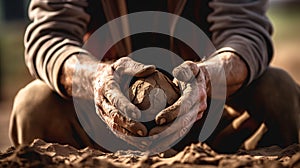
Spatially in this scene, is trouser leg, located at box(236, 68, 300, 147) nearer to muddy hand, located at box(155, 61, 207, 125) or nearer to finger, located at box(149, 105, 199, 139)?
muddy hand, located at box(155, 61, 207, 125)

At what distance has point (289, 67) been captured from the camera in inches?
401

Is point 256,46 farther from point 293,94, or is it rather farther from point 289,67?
point 289,67

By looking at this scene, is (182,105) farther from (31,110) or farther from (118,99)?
(31,110)

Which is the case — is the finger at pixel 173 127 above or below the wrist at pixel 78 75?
below

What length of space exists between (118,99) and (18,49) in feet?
23.8

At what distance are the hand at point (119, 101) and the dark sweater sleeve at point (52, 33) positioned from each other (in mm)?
457

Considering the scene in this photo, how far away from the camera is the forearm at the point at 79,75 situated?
239 cm

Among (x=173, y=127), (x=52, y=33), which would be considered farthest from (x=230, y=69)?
(x=52, y=33)

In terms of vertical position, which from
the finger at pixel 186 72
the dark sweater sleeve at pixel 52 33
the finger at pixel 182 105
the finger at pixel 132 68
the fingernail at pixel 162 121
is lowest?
the fingernail at pixel 162 121

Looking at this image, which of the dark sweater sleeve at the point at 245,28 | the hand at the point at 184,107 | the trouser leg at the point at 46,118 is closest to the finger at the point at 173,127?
the hand at the point at 184,107

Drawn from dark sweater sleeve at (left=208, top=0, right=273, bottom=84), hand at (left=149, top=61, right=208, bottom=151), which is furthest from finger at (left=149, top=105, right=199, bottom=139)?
dark sweater sleeve at (left=208, top=0, right=273, bottom=84)

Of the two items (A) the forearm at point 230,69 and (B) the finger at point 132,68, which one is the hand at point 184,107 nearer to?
(B) the finger at point 132,68

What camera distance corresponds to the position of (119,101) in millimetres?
2025

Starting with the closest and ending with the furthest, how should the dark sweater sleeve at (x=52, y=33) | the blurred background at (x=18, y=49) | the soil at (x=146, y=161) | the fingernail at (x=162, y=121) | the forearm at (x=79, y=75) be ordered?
1. the soil at (x=146, y=161)
2. the fingernail at (x=162, y=121)
3. the forearm at (x=79, y=75)
4. the dark sweater sleeve at (x=52, y=33)
5. the blurred background at (x=18, y=49)
